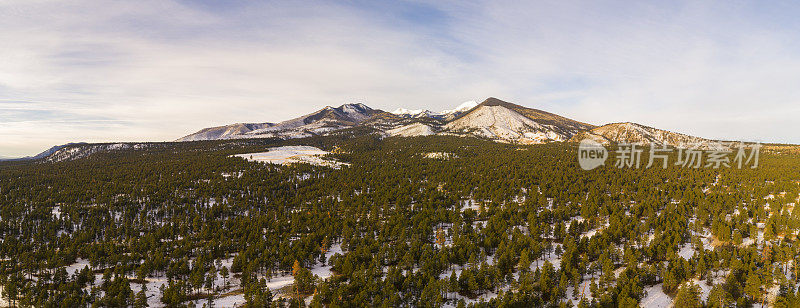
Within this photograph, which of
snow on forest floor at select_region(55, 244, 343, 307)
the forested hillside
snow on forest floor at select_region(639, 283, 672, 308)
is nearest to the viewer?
snow on forest floor at select_region(639, 283, 672, 308)

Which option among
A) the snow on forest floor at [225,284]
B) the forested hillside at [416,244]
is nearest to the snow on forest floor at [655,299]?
the forested hillside at [416,244]

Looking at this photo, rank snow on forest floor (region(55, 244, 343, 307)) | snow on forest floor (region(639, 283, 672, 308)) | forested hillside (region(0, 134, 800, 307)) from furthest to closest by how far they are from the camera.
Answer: snow on forest floor (region(55, 244, 343, 307)), forested hillside (region(0, 134, 800, 307)), snow on forest floor (region(639, 283, 672, 308))

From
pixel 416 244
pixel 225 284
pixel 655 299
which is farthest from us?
pixel 416 244

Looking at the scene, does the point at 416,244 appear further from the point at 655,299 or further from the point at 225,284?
the point at 655,299

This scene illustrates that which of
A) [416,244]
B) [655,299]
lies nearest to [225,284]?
[416,244]

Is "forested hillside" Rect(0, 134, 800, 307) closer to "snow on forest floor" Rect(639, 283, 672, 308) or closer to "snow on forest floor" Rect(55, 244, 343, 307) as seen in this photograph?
"snow on forest floor" Rect(639, 283, 672, 308)

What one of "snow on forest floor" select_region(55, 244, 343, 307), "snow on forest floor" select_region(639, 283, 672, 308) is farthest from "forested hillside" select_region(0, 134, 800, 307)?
"snow on forest floor" select_region(55, 244, 343, 307)

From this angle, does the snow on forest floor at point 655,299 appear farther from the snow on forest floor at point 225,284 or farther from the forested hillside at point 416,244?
the snow on forest floor at point 225,284

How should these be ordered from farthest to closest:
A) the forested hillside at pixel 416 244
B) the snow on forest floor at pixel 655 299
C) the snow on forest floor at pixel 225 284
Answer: the snow on forest floor at pixel 225 284 < the forested hillside at pixel 416 244 < the snow on forest floor at pixel 655 299

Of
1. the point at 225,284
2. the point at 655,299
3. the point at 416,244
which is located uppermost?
the point at 416,244
